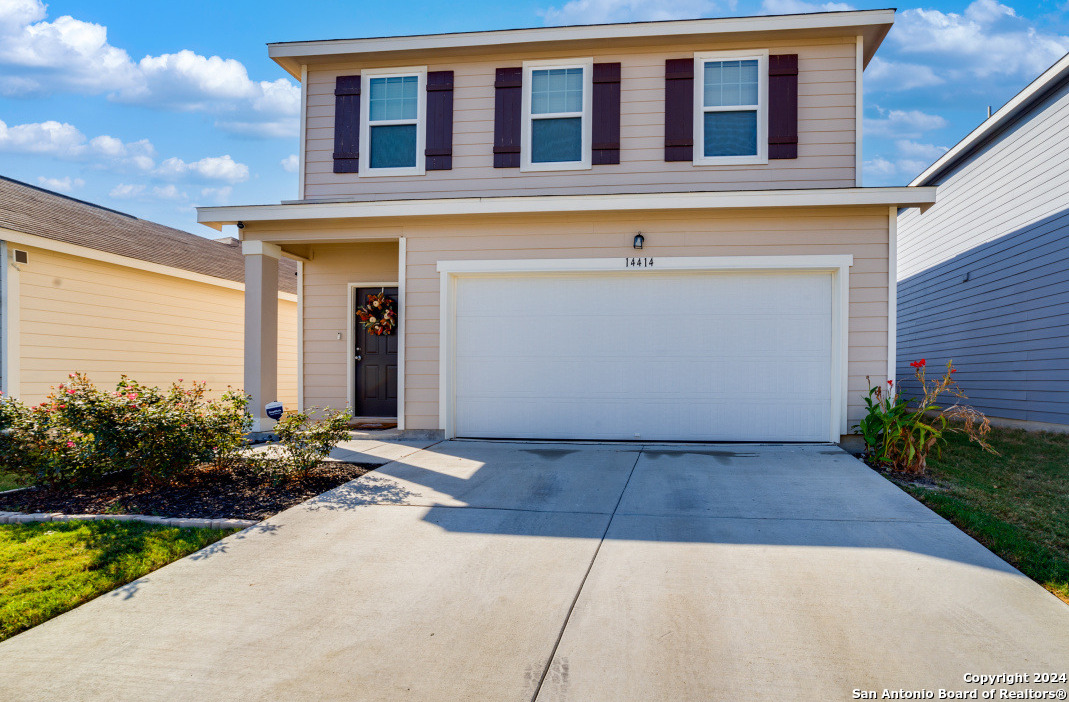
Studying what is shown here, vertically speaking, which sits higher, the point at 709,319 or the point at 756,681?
the point at 709,319

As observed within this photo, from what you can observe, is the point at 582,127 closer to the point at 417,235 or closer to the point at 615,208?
the point at 615,208

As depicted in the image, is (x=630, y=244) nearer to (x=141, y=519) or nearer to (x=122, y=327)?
(x=141, y=519)

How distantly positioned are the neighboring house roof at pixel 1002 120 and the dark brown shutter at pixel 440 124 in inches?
322

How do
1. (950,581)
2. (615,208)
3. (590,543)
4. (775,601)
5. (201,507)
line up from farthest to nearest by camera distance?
(615,208) → (201,507) → (590,543) → (950,581) → (775,601)

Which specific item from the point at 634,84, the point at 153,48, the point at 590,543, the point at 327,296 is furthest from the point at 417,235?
the point at 153,48

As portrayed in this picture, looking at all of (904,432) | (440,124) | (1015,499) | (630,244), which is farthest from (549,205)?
(1015,499)

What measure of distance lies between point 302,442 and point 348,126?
16.7 feet

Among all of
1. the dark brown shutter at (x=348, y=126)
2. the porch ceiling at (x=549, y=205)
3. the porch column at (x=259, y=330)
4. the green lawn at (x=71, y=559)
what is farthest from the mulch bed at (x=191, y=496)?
the dark brown shutter at (x=348, y=126)

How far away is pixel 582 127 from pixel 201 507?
250 inches

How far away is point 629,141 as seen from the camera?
26.9 ft

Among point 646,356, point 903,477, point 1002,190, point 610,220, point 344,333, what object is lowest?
point 903,477

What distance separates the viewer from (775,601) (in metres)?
3.17

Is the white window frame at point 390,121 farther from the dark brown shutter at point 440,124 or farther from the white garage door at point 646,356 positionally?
the white garage door at point 646,356

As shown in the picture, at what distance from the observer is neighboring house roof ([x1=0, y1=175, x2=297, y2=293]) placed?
9.50 meters
